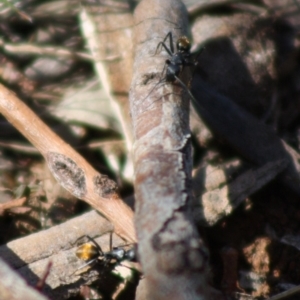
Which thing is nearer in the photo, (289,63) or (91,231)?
(91,231)

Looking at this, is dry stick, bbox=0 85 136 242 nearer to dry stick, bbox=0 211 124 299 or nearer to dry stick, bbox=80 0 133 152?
dry stick, bbox=0 211 124 299

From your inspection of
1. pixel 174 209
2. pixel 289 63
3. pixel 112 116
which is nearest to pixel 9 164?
pixel 112 116

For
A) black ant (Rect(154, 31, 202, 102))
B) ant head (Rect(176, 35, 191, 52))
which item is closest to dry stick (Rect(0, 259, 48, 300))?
black ant (Rect(154, 31, 202, 102))

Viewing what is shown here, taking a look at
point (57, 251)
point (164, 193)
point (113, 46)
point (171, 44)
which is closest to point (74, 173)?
point (57, 251)

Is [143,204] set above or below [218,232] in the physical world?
below

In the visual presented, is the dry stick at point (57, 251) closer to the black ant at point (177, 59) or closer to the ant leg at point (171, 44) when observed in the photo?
the black ant at point (177, 59)

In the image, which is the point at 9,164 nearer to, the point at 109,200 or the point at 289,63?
the point at 109,200

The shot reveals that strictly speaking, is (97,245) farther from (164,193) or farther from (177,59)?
(177,59)

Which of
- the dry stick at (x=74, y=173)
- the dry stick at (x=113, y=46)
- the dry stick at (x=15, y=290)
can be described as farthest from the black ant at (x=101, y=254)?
the dry stick at (x=113, y=46)
